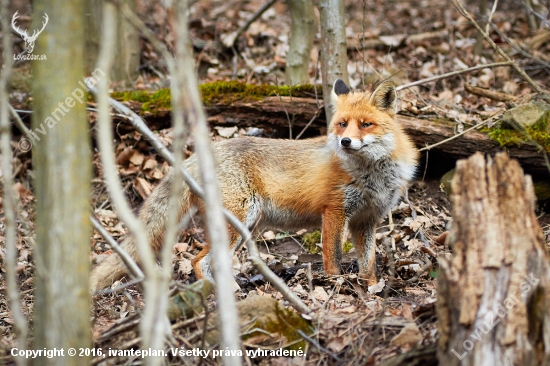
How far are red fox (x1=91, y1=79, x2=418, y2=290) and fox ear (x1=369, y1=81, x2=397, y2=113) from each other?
0.04ft

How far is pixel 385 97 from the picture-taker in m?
6.46

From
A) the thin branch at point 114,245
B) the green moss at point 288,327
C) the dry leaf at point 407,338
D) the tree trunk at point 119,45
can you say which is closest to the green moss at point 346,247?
the green moss at point 288,327

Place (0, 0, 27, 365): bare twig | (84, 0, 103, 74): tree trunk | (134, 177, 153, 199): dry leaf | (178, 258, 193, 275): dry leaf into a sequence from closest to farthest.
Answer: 1. (0, 0, 27, 365): bare twig
2. (178, 258, 193, 275): dry leaf
3. (134, 177, 153, 199): dry leaf
4. (84, 0, 103, 74): tree trunk

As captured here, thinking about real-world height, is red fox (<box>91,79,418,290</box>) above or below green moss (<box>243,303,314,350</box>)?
above

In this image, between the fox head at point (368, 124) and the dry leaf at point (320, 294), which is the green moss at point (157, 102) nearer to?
the fox head at point (368, 124)

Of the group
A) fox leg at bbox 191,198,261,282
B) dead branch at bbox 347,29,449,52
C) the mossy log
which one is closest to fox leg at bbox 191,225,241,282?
fox leg at bbox 191,198,261,282

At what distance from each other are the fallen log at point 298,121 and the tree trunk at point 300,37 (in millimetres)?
925

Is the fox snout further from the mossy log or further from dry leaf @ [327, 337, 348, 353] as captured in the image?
dry leaf @ [327, 337, 348, 353]

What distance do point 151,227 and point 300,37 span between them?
4.61 meters

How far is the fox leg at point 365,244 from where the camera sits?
6559 mm

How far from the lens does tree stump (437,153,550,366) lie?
296 cm

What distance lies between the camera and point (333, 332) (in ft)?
13.2

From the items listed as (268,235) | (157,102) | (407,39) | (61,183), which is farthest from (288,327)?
(407,39)

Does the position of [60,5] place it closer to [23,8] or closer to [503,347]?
[503,347]
